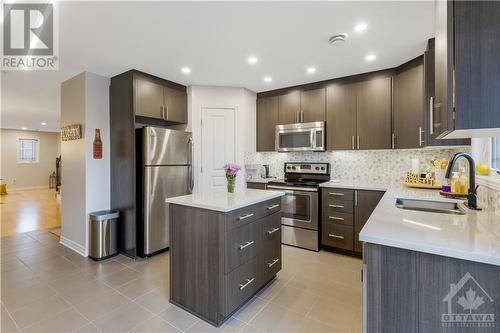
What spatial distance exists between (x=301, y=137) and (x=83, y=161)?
3134 millimetres

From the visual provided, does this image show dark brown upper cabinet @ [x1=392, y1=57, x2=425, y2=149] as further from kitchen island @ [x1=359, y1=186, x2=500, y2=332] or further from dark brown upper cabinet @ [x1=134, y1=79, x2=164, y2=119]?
dark brown upper cabinet @ [x1=134, y1=79, x2=164, y2=119]

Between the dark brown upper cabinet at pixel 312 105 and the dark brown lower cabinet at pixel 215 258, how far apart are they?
6.65 feet

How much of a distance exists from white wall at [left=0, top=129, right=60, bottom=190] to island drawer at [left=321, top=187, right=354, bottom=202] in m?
11.1

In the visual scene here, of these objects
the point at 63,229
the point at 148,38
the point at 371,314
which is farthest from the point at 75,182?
the point at 371,314

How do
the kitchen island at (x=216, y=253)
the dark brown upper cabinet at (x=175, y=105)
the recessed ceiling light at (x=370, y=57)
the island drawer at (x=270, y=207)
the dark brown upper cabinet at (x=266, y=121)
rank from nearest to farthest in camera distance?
1. the kitchen island at (x=216, y=253)
2. the island drawer at (x=270, y=207)
3. the recessed ceiling light at (x=370, y=57)
4. the dark brown upper cabinet at (x=175, y=105)
5. the dark brown upper cabinet at (x=266, y=121)

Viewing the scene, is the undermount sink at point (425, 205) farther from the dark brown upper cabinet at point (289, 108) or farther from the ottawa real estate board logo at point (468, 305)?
the dark brown upper cabinet at point (289, 108)

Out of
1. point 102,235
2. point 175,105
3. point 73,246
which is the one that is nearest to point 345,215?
point 175,105

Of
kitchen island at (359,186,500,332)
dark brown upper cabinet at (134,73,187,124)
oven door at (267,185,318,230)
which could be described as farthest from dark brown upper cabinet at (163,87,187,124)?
kitchen island at (359,186,500,332)

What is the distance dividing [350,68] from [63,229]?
472cm

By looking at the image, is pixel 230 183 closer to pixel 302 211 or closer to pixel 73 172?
pixel 302 211

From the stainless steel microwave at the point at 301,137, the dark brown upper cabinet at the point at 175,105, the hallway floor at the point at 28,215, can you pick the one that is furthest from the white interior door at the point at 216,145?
the hallway floor at the point at 28,215

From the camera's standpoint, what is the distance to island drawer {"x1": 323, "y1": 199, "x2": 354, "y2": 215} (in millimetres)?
3117

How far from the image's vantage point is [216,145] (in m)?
3.86

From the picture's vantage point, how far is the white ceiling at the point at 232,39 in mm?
1882
